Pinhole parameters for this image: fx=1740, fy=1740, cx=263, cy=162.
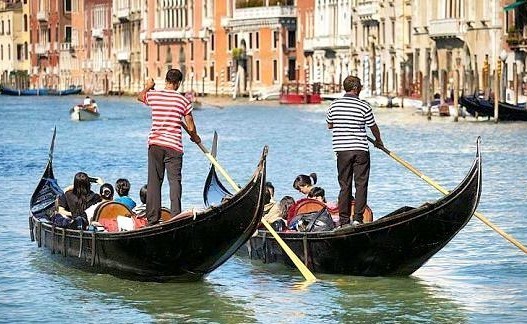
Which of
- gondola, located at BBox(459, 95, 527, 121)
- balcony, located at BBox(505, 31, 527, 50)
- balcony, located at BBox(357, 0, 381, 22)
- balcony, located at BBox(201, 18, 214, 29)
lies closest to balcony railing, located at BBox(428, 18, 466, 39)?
balcony, located at BBox(505, 31, 527, 50)

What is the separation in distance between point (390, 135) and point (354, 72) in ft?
69.5

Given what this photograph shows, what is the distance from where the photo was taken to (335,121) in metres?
8.30

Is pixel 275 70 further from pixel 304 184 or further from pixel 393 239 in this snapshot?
pixel 393 239

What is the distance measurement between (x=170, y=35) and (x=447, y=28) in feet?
75.7

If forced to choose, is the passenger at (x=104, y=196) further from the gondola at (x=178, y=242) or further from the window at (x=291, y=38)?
the window at (x=291, y=38)

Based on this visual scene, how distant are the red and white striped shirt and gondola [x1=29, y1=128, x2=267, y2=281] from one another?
16.4 inches

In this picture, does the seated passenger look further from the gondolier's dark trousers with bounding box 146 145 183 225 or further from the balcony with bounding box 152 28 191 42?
the balcony with bounding box 152 28 191 42

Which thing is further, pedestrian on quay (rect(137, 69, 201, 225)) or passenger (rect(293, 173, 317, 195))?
passenger (rect(293, 173, 317, 195))

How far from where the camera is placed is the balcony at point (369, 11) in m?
43.8

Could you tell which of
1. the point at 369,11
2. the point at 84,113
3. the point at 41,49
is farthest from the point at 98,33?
the point at 84,113

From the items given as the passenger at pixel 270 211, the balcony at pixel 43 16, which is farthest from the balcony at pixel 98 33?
the passenger at pixel 270 211

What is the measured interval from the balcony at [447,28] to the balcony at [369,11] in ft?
18.3

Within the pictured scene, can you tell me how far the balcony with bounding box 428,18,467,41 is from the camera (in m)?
36.4

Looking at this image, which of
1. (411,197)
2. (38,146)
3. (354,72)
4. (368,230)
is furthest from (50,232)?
(354,72)
